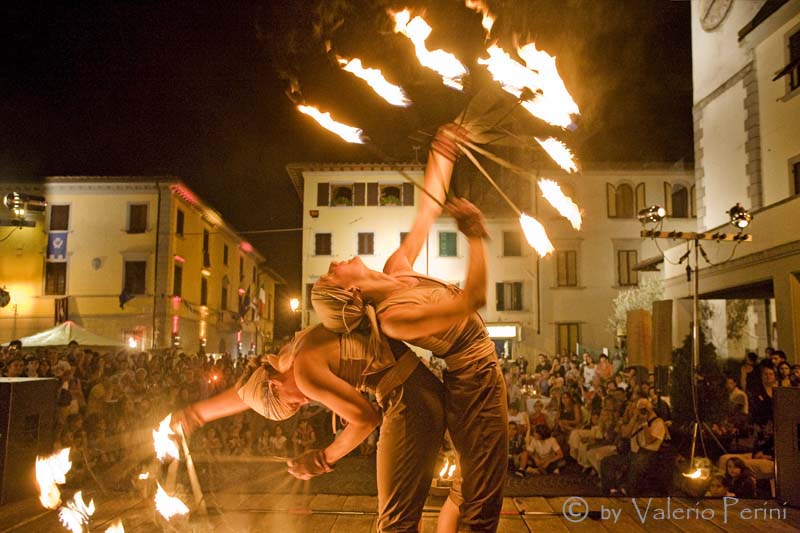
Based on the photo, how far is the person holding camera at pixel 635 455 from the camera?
7.09 m

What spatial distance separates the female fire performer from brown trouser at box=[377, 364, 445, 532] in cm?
15

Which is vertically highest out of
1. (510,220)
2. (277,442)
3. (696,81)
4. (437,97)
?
(696,81)

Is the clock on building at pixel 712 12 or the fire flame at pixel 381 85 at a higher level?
the clock on building at pixel 712 12

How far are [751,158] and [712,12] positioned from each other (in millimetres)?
5139

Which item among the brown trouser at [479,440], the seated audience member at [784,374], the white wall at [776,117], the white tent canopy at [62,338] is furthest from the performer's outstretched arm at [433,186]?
the white tent canopy at [62,338]

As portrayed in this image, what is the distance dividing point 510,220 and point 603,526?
969 inches

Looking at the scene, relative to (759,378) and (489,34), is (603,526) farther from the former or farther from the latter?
(759,378)

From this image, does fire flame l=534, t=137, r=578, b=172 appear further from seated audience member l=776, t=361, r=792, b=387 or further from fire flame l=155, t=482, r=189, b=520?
seated audience member l=776, t=361, r=792, b=387

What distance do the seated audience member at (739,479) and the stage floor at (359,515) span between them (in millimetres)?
882

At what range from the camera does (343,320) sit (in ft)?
9.43

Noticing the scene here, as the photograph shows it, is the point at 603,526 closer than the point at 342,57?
No

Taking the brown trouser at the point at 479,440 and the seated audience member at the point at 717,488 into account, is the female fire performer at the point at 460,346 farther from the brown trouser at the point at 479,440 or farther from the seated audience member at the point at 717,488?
the seated audience member at the point at 717,488

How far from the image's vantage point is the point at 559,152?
3.57 m

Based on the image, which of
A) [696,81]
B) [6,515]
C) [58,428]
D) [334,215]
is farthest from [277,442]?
[334,215]
